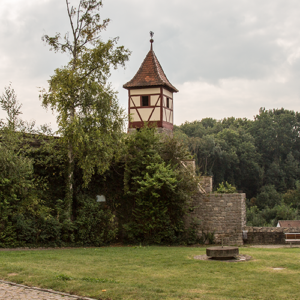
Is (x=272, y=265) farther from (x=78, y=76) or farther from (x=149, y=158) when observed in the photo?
(x=78, y=76)

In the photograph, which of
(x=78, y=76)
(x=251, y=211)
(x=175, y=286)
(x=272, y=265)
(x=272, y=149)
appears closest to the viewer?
(x=175, y=286)

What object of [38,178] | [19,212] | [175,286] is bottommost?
[175,286]

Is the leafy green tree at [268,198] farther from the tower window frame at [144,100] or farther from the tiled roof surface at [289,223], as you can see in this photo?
the tower window frame at [144,100]

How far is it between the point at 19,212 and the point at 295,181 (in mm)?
51542

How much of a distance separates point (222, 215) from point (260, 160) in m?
46.1

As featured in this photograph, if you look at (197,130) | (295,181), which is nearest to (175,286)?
(295,181)

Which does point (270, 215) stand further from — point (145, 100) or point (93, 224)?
point (93, 224)

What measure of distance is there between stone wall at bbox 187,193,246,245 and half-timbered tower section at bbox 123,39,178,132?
7.10m

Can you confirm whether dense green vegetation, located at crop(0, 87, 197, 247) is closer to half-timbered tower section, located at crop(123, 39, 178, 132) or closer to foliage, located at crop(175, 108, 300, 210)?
half-timbered tower section, located at crop(123, 39, 178, 132)

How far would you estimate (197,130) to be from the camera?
222ft

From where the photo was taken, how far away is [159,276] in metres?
7.93

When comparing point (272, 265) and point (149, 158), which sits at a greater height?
point (149, 158)

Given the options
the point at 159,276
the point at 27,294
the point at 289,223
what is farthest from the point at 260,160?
the point at 27,294

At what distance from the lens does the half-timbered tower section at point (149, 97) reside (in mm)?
23516
